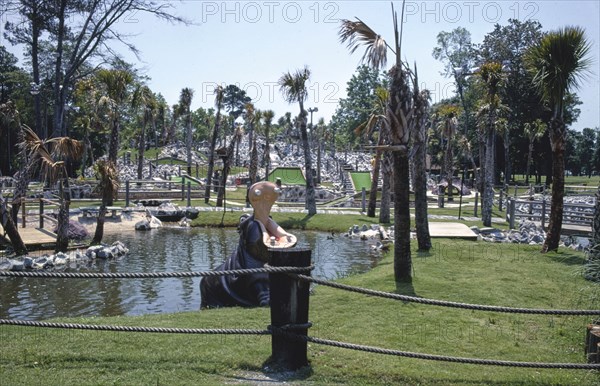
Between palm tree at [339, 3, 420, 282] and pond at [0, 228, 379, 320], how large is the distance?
1.82 meters

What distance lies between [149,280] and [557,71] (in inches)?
408

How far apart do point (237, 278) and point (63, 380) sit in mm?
4600

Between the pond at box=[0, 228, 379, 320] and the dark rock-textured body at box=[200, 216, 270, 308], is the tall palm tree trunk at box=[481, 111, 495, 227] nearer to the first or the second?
the pond at box=[0, 228, 379, 320]

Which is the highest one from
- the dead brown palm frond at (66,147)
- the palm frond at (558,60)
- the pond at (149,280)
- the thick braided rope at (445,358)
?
the palm frond at (558,60)

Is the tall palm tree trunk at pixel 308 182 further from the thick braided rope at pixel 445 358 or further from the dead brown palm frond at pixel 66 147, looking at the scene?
the thick braided rope at pixel 445 358

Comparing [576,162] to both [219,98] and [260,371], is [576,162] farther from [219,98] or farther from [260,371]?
[260,371]

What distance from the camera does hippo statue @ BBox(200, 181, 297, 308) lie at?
880cm

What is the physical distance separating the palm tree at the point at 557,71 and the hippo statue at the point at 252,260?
22.6 feet

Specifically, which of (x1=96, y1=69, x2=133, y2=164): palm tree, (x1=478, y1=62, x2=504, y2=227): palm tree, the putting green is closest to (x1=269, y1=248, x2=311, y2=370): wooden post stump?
(x1=478, y1=62, x2=504, y2=227): palm tree

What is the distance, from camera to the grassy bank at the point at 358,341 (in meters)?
4.71

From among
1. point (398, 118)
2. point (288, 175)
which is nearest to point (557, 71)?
point (398, 118)

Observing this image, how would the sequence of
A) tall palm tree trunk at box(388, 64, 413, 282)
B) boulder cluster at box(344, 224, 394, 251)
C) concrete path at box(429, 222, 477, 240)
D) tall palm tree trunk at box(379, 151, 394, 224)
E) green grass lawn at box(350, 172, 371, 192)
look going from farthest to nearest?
green grass lawn at box(350, 172, 371, 192)
tall palm tree trunk at box(379, 151, 394, 224)
boulder cluster at box(344, 224, 394, 251)
concrete path at box(429, 222, 477, 240)
tall palm tree trunk at box(388, 64, 413, 282)

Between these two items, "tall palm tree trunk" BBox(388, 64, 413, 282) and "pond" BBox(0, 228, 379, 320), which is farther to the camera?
"pond" BBox(0, 228, 379, 320)

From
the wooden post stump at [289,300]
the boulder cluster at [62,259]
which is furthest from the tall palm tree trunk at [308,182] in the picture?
the wooden post stump at [289,300]
